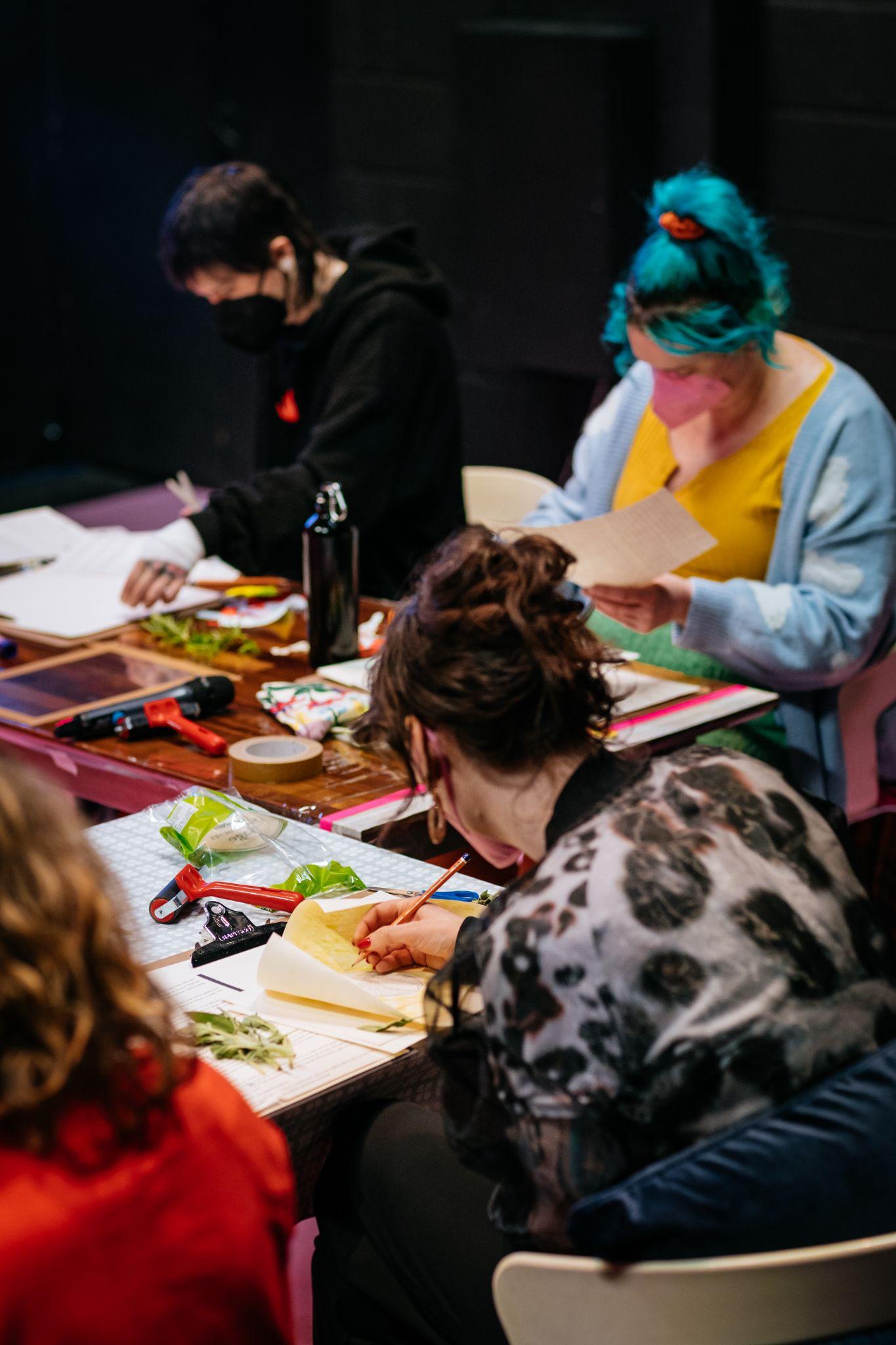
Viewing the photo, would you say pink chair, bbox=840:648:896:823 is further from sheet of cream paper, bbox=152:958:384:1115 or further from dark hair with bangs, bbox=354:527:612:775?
sheet of cream paper, bbox=152:958:384:1115

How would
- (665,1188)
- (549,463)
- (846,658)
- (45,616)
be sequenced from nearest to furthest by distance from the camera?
(665,1188), (846,658), (45,616), (549,463)

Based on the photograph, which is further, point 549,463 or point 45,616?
point 549,463

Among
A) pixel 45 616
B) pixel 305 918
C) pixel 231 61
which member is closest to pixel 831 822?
pixel 305 918

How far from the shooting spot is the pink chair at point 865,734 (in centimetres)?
261

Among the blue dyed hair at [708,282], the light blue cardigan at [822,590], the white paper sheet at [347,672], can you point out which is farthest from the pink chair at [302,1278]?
the blue dyed hair at [708,282]

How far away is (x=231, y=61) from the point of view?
535 cm

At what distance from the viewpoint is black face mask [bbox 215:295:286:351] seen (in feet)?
10.1

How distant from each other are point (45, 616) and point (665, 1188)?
6.22 ft

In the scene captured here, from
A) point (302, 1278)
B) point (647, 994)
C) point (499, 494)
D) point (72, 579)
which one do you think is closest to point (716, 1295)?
point (647, 994)

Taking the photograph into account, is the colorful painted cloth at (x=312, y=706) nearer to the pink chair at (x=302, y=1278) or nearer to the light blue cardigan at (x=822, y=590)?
the light blue cardigan at (x=822, y=590)

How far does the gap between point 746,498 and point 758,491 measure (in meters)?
0.02

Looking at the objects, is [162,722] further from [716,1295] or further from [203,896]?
[716,1295]

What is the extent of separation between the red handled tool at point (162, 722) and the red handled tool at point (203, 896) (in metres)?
0.45

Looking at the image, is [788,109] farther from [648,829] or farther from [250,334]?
[648,829]
